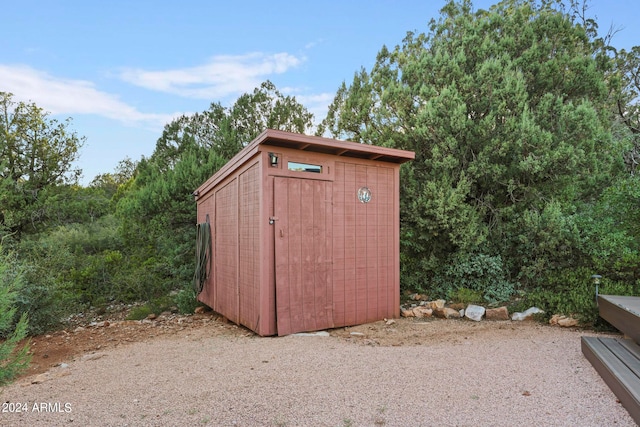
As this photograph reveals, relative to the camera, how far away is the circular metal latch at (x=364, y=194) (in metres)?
5.02

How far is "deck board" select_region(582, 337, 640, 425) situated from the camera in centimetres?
233

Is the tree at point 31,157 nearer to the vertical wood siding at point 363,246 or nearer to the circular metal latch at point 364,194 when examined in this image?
the vertical wood siding at point 363,246

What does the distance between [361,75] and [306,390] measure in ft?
23.2

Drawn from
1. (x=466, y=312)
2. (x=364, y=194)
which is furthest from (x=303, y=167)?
(x=466, y=312)

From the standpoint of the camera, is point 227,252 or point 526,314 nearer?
point 526,314

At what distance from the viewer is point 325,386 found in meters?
2.72

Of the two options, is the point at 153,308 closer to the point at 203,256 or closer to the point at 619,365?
the point at 203,256

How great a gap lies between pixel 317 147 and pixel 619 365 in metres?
3.52

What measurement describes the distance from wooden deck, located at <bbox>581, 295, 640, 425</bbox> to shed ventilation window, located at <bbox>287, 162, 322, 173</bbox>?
10.9 feet

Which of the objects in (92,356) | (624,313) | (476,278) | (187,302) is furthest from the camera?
(187,302)

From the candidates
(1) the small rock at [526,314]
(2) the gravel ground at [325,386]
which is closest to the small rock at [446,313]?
(1) the small rock at [526,314]

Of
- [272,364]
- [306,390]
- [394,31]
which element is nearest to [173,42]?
[394,31]

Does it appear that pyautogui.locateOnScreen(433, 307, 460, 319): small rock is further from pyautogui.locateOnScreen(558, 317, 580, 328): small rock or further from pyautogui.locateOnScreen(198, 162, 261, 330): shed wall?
pyautogui.locateOnScreen(198, 162, 261, 330): shed wall

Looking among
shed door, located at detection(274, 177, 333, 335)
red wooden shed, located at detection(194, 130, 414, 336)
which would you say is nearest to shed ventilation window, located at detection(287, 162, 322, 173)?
red wooden shed, located at detection(194, 130, 414, 336)
